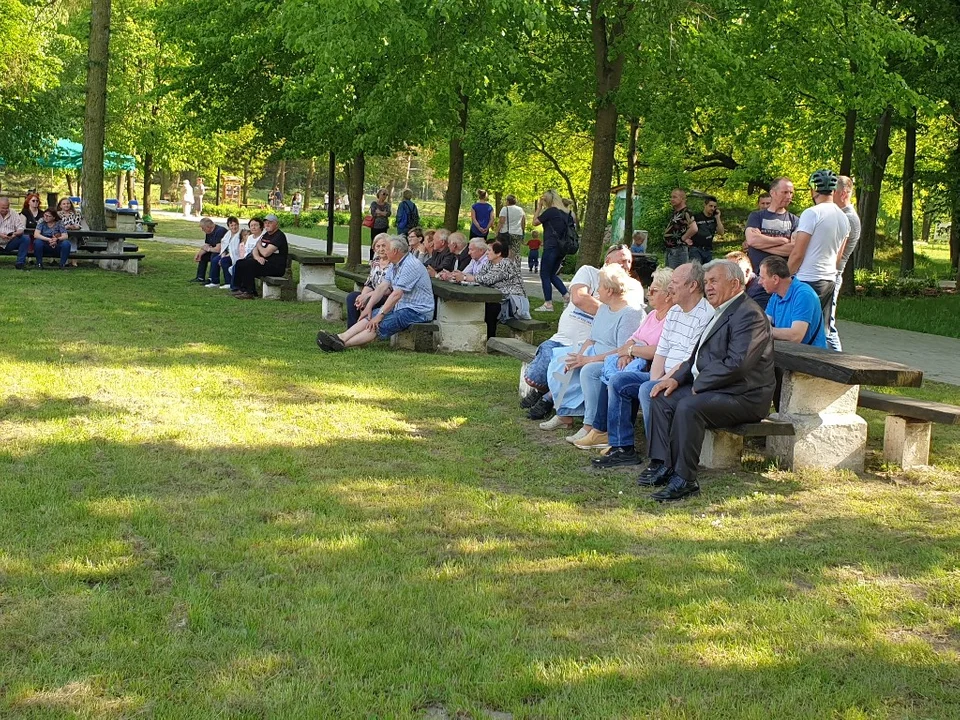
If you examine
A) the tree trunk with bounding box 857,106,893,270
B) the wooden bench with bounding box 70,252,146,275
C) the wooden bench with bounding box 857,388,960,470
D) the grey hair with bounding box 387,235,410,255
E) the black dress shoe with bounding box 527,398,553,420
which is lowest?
the black dress shoe with bounding box 527,398,553,420

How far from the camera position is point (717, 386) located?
6.64 meters

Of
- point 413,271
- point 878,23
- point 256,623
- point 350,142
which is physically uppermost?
point 878,23

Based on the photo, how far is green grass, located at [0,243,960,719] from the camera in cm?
388

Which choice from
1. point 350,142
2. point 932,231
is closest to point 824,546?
point 350,142

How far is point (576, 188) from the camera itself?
40.2m

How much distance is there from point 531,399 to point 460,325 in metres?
3.21

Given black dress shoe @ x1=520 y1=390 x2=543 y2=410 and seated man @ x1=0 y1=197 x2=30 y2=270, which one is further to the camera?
seated man @ x1=0 y1=197 x2=30 y2=270

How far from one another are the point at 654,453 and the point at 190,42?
16.2 metres

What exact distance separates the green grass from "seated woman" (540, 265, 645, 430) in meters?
0.37

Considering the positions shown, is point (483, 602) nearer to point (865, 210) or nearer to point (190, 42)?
point (190, 42)

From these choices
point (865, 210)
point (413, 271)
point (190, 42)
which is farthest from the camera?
point (865, 210)

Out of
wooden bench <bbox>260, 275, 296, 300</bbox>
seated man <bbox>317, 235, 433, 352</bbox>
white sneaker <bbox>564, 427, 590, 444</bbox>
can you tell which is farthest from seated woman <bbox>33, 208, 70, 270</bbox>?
white sneaker <bbox>564, 427, 590, 444</bbox>

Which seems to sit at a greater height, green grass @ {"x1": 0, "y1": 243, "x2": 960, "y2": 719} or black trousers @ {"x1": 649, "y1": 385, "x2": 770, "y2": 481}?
black trousers @ {"x1": 649, "y1": 385, "x2": 770, "y2": 481}

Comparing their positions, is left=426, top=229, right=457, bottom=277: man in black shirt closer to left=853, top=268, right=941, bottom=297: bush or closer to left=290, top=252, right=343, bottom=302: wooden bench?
left=290, top=252, right=343, bottom=302: wooden bench
